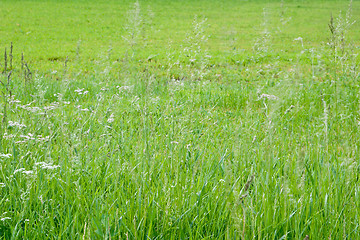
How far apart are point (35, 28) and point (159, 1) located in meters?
15.8

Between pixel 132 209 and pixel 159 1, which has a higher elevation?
pixel 159 1

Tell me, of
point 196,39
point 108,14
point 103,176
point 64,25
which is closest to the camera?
point 103,176

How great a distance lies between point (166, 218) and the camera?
68.1 inches

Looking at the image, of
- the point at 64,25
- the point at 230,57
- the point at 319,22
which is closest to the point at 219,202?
the point at 230,57

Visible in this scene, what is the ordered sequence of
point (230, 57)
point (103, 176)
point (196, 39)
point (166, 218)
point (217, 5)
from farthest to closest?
point (217, 5) → point (230, 57) → point (196, 39) → point (103, 176) → point (166, 218)

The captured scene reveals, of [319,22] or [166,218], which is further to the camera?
[319,22]

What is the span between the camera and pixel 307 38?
1675 centimetres

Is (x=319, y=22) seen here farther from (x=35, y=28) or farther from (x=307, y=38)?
(x=35, y=28)

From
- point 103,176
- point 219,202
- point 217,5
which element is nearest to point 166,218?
point 219,202

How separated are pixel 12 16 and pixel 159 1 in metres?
14.0

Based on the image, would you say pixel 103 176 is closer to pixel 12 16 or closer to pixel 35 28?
pixel 35 28

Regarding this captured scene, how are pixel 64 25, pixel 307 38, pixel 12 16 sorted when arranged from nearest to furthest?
pixel 307 38
pixel 64 25
pixel 12 16

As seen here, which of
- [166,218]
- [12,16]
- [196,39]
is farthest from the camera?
[12,16]

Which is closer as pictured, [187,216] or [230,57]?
[187,216]
